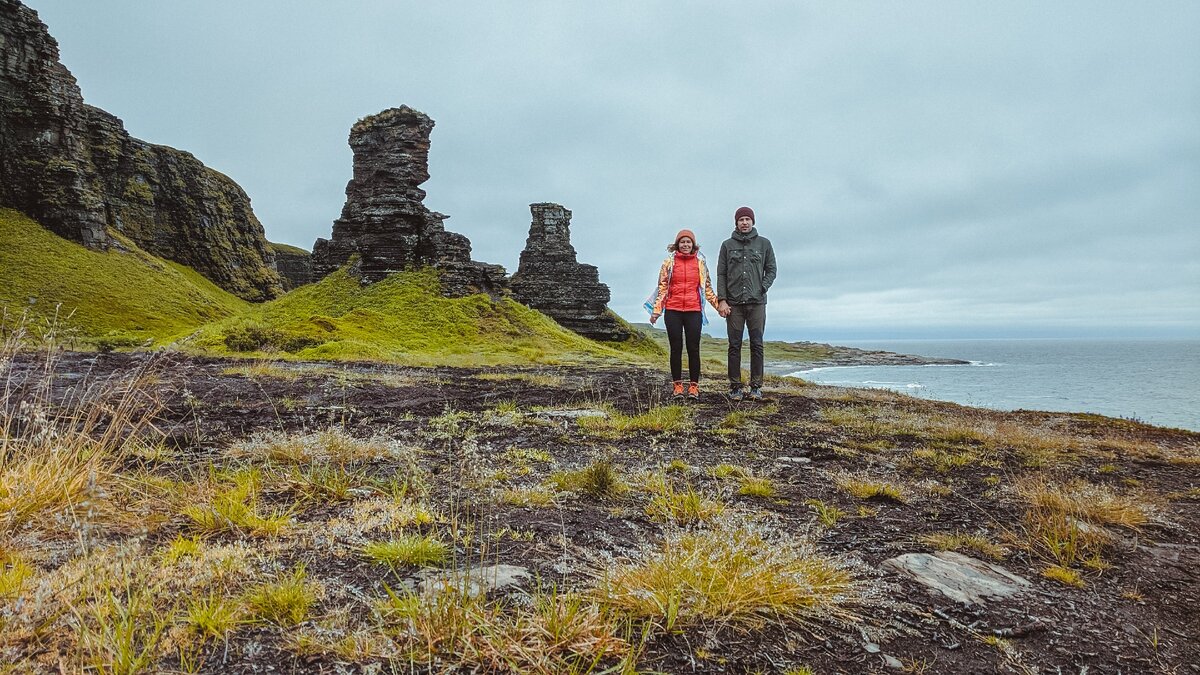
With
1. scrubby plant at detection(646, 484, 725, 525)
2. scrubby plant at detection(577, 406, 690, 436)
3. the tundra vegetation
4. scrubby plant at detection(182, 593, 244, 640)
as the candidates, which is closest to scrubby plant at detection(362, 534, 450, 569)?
the tundra vegetation

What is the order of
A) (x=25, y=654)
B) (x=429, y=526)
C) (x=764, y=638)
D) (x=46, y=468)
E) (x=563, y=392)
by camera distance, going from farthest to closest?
(x=563, y=392) < (x=429, y=526) < (x=46, y=468) < (x=764, y=638) < (x=25, y=654)

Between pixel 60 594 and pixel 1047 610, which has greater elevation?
pixel 60 594

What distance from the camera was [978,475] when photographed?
19.8 ft

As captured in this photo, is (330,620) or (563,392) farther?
(563,392)

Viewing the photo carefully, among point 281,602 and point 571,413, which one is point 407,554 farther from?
point 571,413

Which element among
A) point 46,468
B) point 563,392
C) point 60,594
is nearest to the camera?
point 60,594

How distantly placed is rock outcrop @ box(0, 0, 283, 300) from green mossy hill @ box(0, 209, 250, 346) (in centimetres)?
236

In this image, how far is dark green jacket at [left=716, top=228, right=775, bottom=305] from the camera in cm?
1173

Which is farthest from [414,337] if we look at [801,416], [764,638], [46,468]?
[764,638]

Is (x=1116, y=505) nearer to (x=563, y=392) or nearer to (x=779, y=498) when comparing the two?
(x=779, y=498)

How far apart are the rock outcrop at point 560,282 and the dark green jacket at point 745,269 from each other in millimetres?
46823

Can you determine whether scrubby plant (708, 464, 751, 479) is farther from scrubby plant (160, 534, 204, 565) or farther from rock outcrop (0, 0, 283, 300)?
rock outcrop (0, 0, 283, 300)

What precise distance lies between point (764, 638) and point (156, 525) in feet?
11.5

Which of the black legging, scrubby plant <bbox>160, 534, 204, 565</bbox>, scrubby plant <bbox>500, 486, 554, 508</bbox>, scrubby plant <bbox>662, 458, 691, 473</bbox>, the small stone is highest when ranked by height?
the black legging
